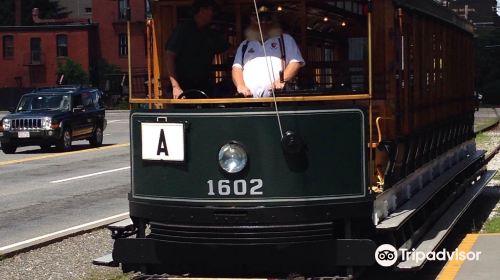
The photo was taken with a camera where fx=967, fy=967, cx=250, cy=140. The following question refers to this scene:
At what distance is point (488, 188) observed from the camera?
16.9 m

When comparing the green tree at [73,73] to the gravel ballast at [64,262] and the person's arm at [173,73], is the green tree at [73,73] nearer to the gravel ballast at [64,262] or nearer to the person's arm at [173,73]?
the gravel ballast at [64,262]

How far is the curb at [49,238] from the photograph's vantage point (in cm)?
1077

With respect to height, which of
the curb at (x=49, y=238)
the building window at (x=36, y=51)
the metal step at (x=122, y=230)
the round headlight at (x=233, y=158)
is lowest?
the curb at (x=49, y=238)

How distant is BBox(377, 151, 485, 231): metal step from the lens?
7805 mm

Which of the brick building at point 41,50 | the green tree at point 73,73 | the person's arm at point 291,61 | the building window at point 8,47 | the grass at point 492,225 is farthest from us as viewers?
the building window at point 8,47

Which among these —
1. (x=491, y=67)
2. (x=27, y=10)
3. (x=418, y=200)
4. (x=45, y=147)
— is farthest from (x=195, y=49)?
(x=27, y=10)

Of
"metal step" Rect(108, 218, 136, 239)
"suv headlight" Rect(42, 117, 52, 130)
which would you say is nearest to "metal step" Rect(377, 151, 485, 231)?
"metal step" Rect(108, 218, 136, 239)

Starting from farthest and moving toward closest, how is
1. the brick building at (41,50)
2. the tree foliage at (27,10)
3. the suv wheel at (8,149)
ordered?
the tree foliage at (27,10)
the brick building at (41,50)
the suv wheel at (8,149)

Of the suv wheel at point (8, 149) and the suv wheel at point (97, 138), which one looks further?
the suv wheel at point (97, 138)

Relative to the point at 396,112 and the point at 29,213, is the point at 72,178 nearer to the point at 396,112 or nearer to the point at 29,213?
the point at 29,213

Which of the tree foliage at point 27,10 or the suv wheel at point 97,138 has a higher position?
the tree foliage at point 27,10

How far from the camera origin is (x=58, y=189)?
17.7 metres

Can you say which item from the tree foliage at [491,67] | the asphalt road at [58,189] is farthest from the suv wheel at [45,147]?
the tree foliage at [491,67]

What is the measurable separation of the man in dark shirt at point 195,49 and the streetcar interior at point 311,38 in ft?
0.55
